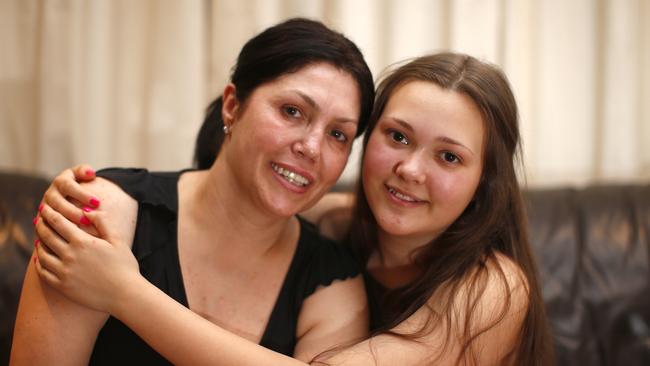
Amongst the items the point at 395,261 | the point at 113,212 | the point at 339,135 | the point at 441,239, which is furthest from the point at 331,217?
the point at 113,212

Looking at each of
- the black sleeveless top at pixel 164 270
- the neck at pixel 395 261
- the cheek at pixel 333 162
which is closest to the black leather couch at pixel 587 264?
the neck at pixel 395 261

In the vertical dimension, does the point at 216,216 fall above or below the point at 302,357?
above

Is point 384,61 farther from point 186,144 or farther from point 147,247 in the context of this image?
point 147,247

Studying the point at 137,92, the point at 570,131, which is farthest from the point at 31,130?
the point at 570,131

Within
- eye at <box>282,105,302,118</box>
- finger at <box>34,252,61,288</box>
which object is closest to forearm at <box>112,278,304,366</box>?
finger at <box>34,252,61,288</box>

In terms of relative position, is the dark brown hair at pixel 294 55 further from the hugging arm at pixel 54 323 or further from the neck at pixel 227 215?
the hugging arm at pixel 54 323

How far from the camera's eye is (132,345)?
4.56ft

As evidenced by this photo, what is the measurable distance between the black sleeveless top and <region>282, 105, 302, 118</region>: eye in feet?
1.14

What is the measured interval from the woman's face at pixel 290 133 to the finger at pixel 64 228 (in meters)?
0.37

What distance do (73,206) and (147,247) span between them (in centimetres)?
19

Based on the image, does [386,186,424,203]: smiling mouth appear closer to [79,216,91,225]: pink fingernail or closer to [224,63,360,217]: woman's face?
[224,63,360,217]: woman's face

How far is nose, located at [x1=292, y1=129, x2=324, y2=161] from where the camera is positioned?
1393 mm

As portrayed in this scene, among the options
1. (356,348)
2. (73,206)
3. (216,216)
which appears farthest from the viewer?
(216,216)

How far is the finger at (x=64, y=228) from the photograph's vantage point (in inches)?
49.1
